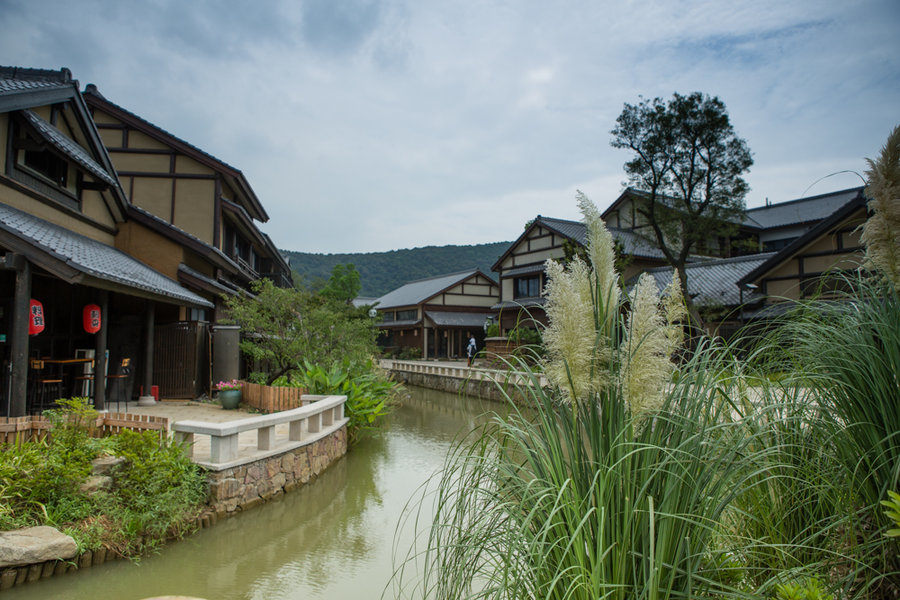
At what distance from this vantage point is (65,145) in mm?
8305

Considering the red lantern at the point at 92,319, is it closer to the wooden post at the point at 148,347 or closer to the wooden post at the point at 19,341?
the wooden post at the point at 148,347

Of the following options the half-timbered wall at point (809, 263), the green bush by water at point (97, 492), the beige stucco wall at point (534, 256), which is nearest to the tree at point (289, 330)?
the green bush by water at point (97, 492)

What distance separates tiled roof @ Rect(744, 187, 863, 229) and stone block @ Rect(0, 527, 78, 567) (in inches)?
1064

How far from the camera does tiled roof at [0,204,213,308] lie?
19.5ft

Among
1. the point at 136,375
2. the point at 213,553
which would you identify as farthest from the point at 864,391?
the point at 136,375

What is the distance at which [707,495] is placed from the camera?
160cm

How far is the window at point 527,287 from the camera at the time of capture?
25.8 meters

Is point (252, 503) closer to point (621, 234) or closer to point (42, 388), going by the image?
point (42, 388)

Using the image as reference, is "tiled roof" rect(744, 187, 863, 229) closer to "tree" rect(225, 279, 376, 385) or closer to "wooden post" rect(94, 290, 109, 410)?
"tree" rect(225, 279, 376, 385)

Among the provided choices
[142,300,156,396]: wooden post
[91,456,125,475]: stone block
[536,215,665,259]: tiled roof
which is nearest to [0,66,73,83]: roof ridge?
[142,300,156,396]: wooden post

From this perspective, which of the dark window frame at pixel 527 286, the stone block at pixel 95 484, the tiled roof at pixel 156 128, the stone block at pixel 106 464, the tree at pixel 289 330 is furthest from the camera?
the dark window frame at pixel 527 286

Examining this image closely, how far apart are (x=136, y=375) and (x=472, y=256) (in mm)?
63201

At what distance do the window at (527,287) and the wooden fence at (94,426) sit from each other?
830 inches

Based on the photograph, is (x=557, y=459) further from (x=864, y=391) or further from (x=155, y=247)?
(x=155, y=247)
